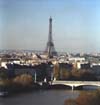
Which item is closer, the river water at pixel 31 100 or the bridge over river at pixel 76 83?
the river water at pixel 31 100

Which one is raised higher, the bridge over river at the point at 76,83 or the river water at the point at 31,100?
the bridge over river at the point at 76,83

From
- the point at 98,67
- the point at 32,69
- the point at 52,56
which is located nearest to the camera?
the point at 32,69

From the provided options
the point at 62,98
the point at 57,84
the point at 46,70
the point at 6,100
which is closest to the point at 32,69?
the point at 46,70

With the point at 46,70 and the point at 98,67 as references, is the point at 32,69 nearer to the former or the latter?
the point at 46,70

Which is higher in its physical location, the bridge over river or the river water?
the bridge over river

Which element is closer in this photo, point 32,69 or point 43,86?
point 43,86

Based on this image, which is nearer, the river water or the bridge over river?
the river water

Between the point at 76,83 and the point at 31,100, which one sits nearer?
the point at 31,100

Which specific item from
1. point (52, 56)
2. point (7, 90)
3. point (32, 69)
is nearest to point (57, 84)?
point (32, 69)

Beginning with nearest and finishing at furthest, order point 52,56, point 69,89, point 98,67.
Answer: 1. point 69,89
2. point 98,67
3. point 52,56

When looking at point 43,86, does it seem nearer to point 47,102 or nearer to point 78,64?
point 47,102
